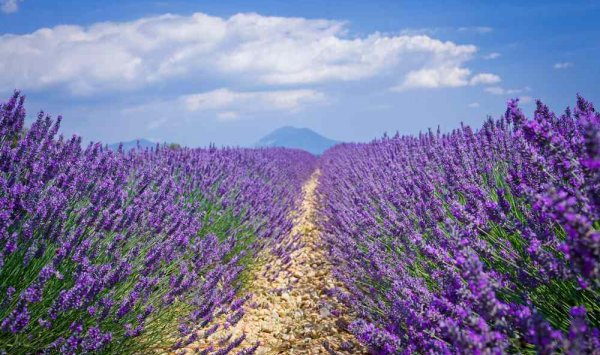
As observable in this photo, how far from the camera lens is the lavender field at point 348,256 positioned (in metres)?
1.20

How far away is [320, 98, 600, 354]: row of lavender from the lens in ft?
3.15

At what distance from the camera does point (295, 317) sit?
11.9 ft

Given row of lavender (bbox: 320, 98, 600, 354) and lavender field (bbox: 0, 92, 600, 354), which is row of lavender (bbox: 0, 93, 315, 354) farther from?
row of lavender (bbox: 320, 98, 600, 354)

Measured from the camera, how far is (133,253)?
2.43 m

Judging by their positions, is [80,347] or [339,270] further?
[339,270]

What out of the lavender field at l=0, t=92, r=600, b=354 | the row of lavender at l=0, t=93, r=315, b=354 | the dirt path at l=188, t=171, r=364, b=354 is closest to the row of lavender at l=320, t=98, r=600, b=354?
the lavender field at l=0, t=92, r=600, b=354

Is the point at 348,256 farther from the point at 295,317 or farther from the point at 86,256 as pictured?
the point at 86,256

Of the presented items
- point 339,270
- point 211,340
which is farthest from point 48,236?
point 339,270

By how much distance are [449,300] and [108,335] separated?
4.42 feet

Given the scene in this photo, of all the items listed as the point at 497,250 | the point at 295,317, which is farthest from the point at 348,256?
the point at 497,250

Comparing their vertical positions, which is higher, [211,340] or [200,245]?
[200,245]

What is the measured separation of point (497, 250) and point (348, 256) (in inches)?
62.5

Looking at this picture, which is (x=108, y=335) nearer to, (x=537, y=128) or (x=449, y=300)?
(x=449, y=300)

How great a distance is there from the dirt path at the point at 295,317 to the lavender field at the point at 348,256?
0.02 metres
